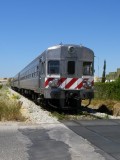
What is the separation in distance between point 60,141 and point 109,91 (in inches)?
932

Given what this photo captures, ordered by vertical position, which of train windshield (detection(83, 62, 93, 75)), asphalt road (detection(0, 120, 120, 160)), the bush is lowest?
asphalt road (detection(0, 120, 120, 160))

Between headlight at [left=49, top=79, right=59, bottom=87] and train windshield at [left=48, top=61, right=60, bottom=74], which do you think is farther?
train windshield at [left=48, top=61, right=60, bottom=74]

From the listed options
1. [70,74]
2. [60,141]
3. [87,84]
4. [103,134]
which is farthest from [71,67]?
[60,141]

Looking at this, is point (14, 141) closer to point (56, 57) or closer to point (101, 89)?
point (56, 57)

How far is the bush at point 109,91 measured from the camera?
32.0 meters

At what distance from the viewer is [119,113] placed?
19.0 metres

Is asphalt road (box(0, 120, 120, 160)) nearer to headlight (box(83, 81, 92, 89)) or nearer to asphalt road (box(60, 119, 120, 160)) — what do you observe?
asphalt road (box(60, 119, 120, 160))

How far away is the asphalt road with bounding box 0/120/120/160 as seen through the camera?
877 centimetres

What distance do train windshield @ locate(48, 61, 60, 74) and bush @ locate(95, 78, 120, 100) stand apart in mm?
12959

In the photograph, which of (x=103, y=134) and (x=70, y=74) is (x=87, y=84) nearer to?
(x=70, y=74)

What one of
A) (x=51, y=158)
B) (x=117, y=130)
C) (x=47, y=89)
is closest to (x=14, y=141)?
(x=51, y=158)

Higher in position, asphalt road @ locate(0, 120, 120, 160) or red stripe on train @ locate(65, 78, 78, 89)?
red stripe on train @ locate(65, 78, 78, 89)

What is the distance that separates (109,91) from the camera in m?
33.8

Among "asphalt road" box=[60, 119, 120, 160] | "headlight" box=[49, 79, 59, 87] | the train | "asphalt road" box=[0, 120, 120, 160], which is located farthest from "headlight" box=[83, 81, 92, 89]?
"asphalt road" box=[0, 120, 120, 160]
